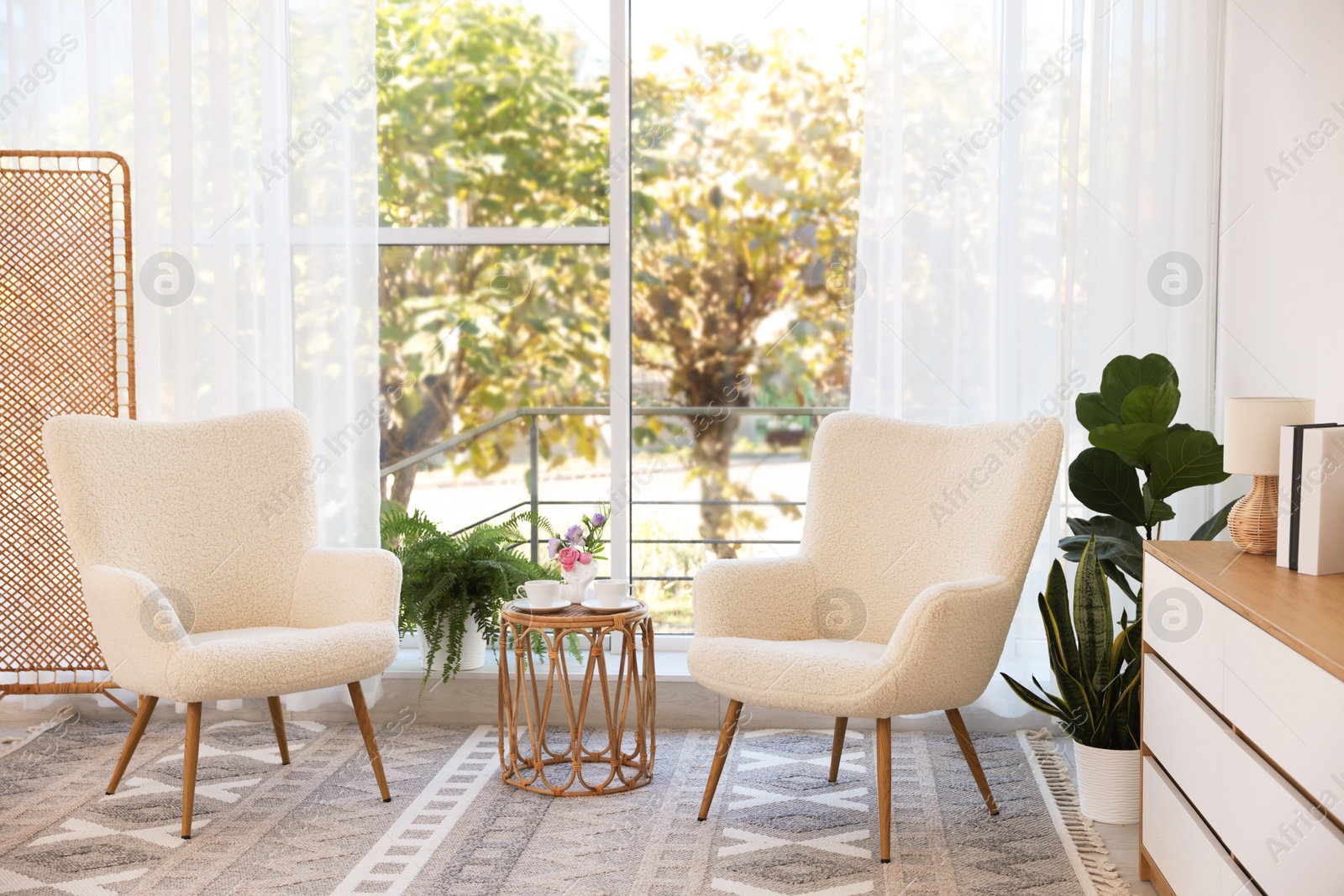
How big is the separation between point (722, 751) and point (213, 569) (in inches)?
57.7

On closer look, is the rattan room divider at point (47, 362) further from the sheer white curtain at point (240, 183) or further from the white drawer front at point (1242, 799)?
the white drawer front at point (1242, 799)

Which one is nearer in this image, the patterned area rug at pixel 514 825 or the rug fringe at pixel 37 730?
the patterned area rug at pixel 514 825

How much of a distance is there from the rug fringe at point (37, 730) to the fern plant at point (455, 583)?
1.11 m

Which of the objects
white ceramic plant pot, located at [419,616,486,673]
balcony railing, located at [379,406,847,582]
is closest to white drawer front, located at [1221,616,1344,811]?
balcony railing, located at [379,406,847,582]

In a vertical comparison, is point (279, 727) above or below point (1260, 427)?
below

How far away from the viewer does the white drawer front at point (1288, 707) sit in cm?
144

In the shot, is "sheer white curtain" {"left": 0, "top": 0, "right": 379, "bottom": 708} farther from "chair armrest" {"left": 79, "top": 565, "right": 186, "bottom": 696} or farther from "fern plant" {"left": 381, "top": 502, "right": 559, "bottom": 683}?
"chair armrest" {"left": 79, "top": 565, "right": 186, "bottom": 696}

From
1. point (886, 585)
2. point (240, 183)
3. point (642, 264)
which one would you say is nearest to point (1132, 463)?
point (886, 585)

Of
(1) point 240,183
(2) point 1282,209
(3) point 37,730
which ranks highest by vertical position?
(1) point 240,183

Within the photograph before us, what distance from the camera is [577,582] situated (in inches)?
114

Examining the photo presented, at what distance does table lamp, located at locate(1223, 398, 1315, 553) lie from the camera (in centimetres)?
214

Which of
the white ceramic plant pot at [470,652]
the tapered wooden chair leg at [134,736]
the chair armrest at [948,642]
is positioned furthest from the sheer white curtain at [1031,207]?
the tapered wooden chair leg at [134,736]

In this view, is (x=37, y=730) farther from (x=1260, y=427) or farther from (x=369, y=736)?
(x=1260, y=427)

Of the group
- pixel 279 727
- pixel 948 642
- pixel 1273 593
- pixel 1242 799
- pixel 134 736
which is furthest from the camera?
pixel 279 727
